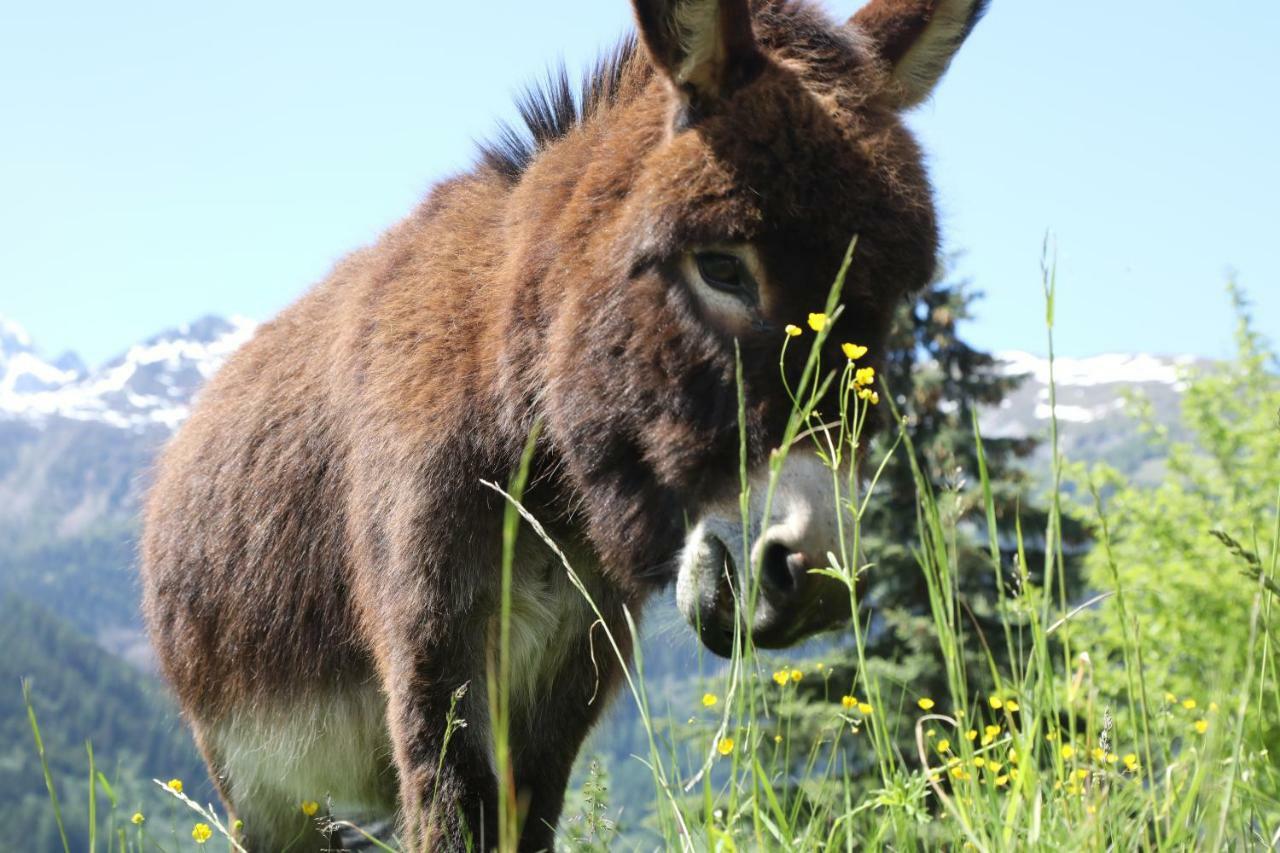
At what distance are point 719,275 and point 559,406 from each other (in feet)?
2.02

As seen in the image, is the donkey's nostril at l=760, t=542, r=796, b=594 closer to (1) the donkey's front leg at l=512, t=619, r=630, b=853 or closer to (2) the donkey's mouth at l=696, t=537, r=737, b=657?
(2) the donkey's mouth at l=696, t=537, r=737, b=657

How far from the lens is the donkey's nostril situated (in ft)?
8.23

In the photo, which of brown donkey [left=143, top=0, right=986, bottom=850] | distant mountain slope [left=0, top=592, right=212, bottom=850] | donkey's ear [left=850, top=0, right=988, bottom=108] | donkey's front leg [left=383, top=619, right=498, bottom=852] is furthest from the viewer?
distant mountain slope [left=0, top=592, right=212, bottom=850]

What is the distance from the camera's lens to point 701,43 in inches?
124

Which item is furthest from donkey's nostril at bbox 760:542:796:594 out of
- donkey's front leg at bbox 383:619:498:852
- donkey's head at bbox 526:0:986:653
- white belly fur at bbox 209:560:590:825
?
white belly fur at bbox 209:560:590:825

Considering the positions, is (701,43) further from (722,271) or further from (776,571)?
(776,571)

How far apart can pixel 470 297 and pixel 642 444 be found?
931mm

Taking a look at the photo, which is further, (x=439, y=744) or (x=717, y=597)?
(x=439, y=744)

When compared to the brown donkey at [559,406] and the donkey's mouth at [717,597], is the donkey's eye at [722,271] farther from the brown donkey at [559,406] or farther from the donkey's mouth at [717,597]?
the donkey's mouth at [717,597]

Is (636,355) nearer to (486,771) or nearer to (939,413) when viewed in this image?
(486,771)

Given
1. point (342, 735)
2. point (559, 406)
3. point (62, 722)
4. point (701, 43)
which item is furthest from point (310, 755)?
point (62, 722)

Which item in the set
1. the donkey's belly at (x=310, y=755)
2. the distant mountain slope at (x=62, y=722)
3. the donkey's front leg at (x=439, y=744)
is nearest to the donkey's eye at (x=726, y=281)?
the donkey's front leg at (x=439, y=744)

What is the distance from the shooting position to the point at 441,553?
3240 millimetres

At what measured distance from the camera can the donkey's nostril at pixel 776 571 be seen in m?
2.51
